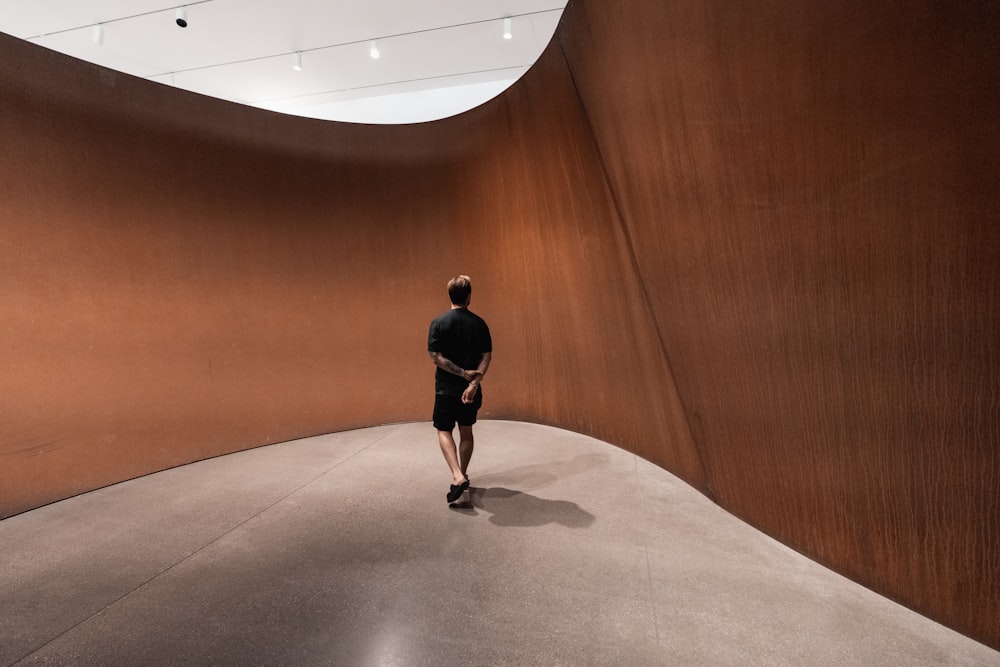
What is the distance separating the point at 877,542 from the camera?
1912 millimetres

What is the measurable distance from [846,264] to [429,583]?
7.52 ft

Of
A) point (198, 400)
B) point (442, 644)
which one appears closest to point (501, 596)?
point (442, 644)

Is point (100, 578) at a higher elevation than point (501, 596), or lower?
higher

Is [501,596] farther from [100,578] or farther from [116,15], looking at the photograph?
[116,15]

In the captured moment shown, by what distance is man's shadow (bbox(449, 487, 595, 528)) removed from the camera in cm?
279

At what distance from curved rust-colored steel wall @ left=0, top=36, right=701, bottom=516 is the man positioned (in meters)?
1.27

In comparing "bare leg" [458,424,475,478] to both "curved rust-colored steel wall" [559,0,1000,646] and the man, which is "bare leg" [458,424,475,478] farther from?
"curved rust-colored steel wall" [559,0,1000,646]

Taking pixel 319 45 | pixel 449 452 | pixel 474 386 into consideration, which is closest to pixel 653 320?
pixel 474 386

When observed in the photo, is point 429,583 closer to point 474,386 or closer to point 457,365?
point 474,386

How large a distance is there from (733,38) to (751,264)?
104 cm

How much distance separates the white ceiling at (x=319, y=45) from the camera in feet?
16.2

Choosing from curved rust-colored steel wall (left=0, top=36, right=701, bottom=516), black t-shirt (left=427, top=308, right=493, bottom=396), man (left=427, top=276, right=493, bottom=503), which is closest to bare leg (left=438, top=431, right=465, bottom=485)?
man (left=427, top=276, right=493, bottom=503)

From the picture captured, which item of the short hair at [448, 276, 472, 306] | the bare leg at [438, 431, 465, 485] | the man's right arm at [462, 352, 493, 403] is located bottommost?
the bare leg at [438, 431, 465, 485]

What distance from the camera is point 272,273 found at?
4793 mm
